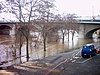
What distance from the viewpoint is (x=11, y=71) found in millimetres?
28328

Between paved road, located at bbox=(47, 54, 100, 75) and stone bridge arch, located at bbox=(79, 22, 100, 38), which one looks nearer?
paved road, located at bbox=(47, 54, 100, 75)

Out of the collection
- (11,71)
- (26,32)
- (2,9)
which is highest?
(2,9)

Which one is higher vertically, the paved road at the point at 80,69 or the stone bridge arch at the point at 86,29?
the stone bridge arch at the point at 86,29

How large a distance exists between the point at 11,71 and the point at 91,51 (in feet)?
49.3

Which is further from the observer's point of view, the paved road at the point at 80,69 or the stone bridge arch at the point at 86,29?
the stone bridge arch at the point at 86,29

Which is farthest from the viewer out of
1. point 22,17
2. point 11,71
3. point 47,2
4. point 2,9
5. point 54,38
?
point 54,38

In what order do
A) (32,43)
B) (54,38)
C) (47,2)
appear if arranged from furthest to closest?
(54,38), (32,43), (47,2)

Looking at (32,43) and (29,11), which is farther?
(32,43)

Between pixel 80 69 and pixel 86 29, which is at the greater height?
pixel 86 29

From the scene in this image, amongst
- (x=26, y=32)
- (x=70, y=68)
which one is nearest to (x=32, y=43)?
(x=26, y=32)

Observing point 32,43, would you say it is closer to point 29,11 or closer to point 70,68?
point 29,11

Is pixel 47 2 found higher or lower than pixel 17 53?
higher

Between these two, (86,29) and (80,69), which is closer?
(80,69)

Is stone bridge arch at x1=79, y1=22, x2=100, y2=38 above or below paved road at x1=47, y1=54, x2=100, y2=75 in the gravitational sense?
above
